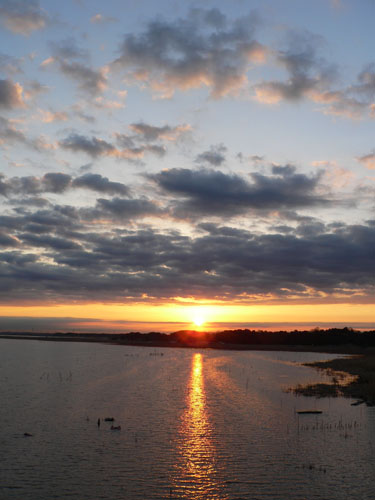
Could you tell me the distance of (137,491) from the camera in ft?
69.1

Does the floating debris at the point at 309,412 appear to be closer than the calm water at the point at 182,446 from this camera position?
No

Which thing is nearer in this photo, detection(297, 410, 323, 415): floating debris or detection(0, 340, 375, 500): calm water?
detection(0, 340, 375, 500): calm water

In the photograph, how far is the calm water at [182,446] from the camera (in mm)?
21516

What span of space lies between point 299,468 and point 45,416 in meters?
22.2

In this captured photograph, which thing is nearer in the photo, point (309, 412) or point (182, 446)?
point (182, 446)

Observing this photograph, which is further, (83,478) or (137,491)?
(83,478)

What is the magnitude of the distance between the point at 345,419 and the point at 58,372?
48941 millimetres

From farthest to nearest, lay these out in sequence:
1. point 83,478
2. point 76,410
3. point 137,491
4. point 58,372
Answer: point 58,372, point 76,410, point 83,478, point 137,491

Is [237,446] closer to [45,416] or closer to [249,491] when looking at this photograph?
[249,491]

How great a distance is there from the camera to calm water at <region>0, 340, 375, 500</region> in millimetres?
21516

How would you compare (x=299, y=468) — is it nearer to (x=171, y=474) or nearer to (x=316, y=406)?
(x=171, y=474)

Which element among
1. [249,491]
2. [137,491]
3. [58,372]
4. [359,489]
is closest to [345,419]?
[359,489]

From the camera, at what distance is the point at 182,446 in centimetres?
2898

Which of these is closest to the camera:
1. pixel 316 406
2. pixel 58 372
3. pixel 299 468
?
pixel 299 468
